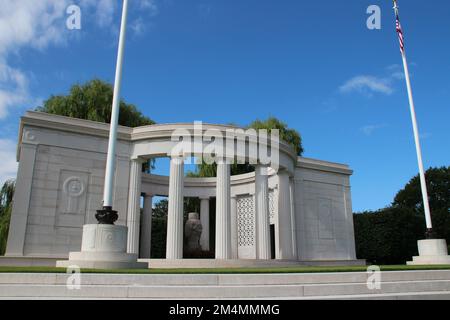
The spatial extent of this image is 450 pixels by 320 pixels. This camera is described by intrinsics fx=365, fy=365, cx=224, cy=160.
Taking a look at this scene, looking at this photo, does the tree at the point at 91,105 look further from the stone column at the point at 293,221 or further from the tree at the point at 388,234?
the tree at the point at 388,234

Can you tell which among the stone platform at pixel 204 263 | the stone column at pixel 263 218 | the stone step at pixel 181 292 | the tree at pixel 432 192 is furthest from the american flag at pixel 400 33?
the tree at pixel 432 192

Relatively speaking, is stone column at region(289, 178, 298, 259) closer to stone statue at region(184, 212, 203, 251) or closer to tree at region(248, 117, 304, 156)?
stone statue at region(184, 212, 203, 251)

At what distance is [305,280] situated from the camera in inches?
566

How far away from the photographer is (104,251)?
Answer: 54.5 ft

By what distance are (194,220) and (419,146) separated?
20.6 metres

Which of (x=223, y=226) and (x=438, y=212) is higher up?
(x=438, y=212)

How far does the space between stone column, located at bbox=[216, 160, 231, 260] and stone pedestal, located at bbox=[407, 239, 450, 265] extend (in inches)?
539

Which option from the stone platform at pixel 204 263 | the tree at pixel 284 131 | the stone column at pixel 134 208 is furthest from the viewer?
the tree at pixel 284 131

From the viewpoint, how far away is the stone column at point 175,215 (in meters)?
25.3

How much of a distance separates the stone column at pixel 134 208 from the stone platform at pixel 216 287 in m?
12.9

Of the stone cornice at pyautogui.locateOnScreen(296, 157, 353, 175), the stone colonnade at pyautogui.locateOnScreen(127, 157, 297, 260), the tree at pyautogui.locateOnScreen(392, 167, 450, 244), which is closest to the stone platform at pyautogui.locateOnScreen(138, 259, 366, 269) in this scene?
the stone colonnade at pyautogui.locateOnScreen(127, 157, 297, 260)
